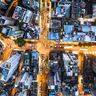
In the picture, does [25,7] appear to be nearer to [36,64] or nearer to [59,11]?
[59,11]

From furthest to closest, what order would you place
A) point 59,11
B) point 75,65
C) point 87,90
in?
1. point 87,90
2. point 59,11
3. point 75,65

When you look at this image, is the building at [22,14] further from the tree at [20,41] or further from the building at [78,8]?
the building at [78,8]

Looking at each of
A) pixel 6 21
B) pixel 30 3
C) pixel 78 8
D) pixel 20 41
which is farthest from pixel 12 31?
pixel 78 8

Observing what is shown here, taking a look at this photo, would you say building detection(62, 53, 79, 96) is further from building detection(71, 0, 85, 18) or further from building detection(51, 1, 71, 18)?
building detection(71, 0, 85, 18)

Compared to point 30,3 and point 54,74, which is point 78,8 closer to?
point 30,3

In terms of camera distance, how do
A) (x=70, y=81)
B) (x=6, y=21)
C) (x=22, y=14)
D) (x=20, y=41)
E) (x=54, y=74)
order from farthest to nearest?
(x=54, y=74) → (x=20, y=41) → (x=70, y=81) → (x=22, y=14) → (x=6, y=21)

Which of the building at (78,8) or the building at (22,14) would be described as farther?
the building at (78,8)

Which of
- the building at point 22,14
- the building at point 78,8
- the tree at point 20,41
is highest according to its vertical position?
the building at point 78,8

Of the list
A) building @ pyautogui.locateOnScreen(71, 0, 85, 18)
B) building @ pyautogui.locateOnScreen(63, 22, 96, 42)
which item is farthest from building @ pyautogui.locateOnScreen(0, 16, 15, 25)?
building @ pyautogui.locateOnScreen(71, 0, 85, 18)

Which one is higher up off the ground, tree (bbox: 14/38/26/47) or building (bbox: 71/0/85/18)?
building (bbox: 71/0/85/18)

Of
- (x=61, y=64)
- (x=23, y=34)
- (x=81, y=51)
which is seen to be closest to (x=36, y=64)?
(x=61, y=64)

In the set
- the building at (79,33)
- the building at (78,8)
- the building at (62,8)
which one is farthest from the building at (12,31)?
the building at (78,8)
